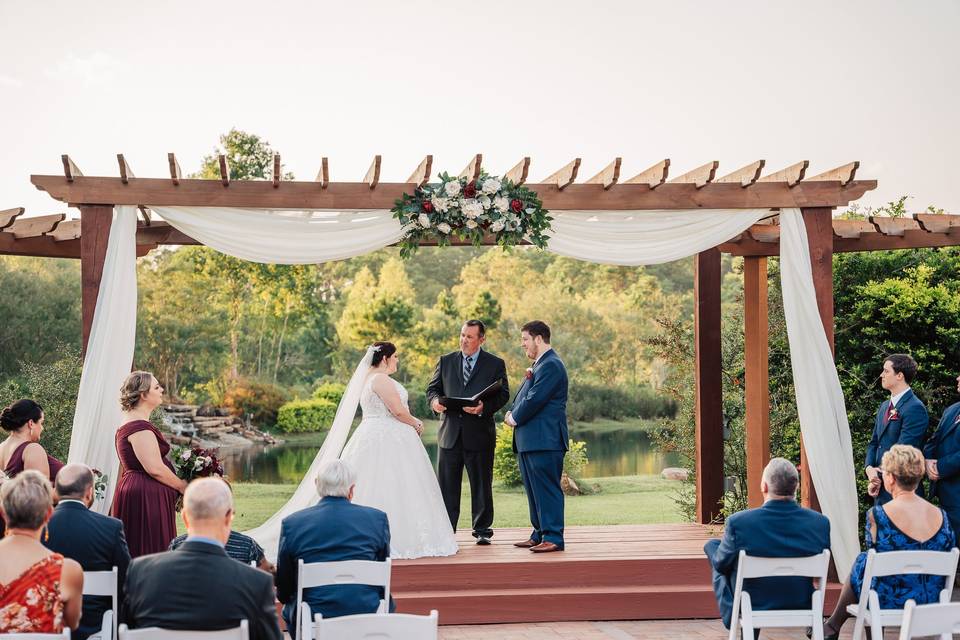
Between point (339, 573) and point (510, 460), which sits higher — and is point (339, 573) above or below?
above

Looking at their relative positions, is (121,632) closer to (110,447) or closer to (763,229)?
(110,447)

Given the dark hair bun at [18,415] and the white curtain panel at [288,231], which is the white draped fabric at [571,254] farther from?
the dark hair bun at [18,415]

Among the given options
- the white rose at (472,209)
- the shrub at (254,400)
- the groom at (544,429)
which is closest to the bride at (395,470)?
the groom at (544,429)

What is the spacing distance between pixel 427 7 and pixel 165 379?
30.4 ft

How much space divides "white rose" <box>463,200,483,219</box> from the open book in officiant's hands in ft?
4.45

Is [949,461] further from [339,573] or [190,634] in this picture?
[190,634]

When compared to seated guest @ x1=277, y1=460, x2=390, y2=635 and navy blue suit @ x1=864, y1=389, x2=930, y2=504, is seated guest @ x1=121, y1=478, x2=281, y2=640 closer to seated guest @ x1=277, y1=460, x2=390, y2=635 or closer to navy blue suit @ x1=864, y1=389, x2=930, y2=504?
seated guest @ x1=277, y1=460, x2=390, y2=635

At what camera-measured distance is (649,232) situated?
6.45 meters

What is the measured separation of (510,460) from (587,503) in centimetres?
154

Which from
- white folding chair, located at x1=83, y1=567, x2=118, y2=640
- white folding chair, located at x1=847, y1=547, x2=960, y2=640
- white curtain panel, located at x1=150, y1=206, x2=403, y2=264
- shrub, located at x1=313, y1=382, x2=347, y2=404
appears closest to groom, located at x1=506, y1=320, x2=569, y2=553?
white curtain panel, located at x1=150, y1=206, x2=403, y2=264

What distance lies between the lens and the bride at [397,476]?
247 inches

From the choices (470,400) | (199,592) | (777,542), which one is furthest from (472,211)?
(199,592)

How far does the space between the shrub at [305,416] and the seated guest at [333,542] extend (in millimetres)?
15072

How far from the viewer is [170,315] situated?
62.0 ft
